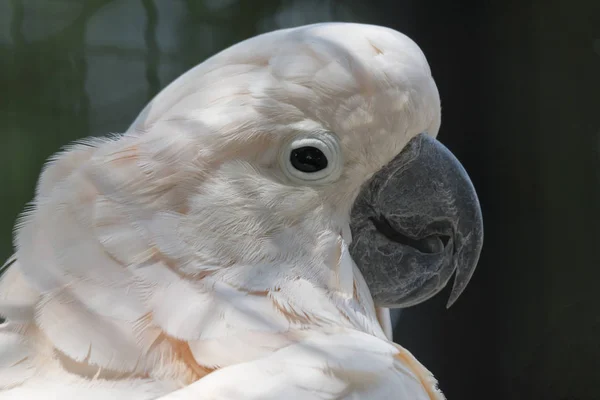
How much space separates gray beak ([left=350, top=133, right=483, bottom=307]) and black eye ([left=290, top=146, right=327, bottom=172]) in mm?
146

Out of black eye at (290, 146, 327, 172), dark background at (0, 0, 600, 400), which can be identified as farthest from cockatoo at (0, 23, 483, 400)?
dark background at (0, 0, 600, 400)

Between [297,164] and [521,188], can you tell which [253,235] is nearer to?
[297,164]

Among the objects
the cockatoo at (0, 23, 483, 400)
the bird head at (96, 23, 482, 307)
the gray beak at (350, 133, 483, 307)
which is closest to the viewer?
the cockatoo at (0, 23, 483, 400)

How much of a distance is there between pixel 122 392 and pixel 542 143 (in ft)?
7.08

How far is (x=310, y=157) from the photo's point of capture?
4.30 ft

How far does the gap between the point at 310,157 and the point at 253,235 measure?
19cm

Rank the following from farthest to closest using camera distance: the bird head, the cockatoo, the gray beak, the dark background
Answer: the dark background → the gray beak → the bird head → the cockatoo

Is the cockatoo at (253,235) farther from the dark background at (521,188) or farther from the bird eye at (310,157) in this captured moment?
the dark background at (521,188)

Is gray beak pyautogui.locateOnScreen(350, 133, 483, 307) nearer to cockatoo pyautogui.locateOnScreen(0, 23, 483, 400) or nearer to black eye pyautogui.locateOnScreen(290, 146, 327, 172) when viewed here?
cockatoo pyautogui.locateOnScreen(0, 23, 483, 400)

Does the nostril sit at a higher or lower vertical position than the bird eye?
lower

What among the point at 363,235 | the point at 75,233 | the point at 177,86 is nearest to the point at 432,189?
the point at 363,235

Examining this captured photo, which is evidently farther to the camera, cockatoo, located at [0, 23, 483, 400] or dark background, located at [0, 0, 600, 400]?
dark background, located at [0, 0, 600, 400]

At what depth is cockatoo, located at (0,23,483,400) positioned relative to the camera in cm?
112

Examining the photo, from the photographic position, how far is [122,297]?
3.88 feet
